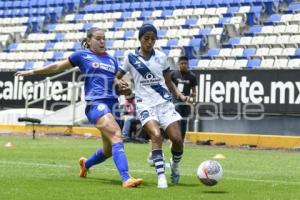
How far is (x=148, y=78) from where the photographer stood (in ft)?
34.9

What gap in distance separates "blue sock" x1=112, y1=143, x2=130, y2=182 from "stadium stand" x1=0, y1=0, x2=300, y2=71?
51.5 ft

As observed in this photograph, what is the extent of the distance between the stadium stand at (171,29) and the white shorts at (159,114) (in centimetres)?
1501

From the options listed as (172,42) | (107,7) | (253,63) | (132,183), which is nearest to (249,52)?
(253,63)

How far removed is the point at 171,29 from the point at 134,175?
69.3 feet

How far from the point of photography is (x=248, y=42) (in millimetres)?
28656

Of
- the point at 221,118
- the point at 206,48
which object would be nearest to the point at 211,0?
the point at 206,48

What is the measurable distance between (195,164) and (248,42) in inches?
568

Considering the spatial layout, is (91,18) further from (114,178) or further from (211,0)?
(114,178)

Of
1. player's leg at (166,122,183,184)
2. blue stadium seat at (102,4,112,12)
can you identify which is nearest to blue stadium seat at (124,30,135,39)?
blue stadium seat at (102,4,112,12)

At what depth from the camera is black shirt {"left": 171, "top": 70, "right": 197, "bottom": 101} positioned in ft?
55.0

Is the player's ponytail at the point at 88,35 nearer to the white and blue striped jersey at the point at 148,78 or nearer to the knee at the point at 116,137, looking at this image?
the white and blue striped jersey at the point at 148,78

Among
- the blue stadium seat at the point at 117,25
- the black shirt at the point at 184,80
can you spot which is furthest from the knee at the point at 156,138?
the blue stadium seat at the point at 117,25

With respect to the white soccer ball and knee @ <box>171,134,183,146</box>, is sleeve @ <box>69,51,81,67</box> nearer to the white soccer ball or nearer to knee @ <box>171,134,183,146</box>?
knee @ <box>171,134,183,146</box>

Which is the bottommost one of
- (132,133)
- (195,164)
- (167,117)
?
(132,133)
